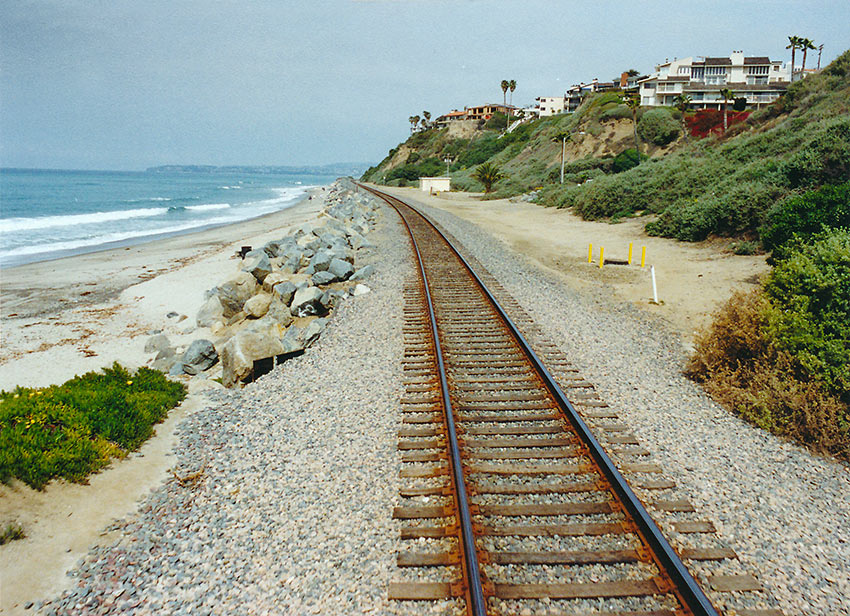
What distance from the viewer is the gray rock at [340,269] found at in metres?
15.2

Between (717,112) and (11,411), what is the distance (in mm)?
73016

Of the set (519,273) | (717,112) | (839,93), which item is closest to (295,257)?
(519,273)

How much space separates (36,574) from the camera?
437 centimetres

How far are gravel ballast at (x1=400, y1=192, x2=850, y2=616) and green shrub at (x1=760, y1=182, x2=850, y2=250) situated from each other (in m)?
7.75

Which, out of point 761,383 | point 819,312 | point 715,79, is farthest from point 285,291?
point 715,79

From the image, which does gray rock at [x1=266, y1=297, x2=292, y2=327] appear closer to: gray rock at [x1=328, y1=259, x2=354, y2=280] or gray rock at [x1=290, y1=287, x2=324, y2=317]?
gray rock at [x1=290, y1=287, x2=324, y2=317]

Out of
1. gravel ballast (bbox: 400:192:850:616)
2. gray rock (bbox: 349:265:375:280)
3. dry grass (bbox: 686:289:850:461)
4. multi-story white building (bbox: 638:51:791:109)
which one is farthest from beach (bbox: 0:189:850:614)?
multi-story white building (bbox: 638:51:791:109)

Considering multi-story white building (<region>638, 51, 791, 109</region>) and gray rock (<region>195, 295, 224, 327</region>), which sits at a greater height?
multi-story white building (<region>638, 51, 791, 109</region>)

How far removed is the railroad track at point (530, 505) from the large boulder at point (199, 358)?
4.83m

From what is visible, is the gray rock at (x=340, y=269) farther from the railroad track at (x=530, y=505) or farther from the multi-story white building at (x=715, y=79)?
the multi-story white building at (x=715, y=79)

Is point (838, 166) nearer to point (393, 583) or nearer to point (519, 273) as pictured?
point (519, 273)

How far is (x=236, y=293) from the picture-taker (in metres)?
15.4

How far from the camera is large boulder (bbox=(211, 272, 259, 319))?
15.2 meters

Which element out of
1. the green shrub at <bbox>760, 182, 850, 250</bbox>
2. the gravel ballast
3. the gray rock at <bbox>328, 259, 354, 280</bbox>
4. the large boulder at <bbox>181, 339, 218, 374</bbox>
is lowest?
the large boulder at <bbox>181, 339, 218, 374</bbox>
